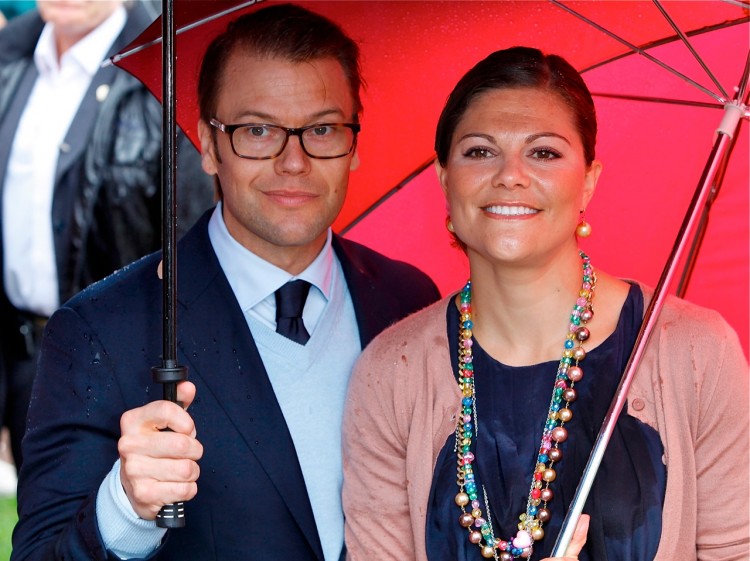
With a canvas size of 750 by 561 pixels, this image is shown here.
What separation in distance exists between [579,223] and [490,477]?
578 millimetres

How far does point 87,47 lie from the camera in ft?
17.2

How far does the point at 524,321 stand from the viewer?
8.60ft

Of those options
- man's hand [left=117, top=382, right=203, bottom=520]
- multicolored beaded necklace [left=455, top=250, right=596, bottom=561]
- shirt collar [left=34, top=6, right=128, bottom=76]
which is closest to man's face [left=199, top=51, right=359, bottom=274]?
multicolored beaded necklace [left=455, top=250, right=596, bottom=561]

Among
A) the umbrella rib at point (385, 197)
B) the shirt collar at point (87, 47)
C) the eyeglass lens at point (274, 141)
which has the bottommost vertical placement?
the umbrella rib at point (385, 197)

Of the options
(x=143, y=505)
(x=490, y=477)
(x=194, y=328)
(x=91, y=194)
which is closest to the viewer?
A: (x=143, y=505)

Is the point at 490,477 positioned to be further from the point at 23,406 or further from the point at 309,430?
the point at 23,406

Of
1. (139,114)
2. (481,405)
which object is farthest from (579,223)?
(139,114)

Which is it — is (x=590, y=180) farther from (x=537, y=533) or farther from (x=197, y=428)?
(x=197, y=428)

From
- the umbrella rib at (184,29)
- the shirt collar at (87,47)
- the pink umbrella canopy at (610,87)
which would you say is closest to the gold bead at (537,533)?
the pink umbrella canopy at (610,87)

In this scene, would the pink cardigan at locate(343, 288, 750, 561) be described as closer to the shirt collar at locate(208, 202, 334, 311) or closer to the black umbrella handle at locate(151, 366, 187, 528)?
the shirt collar at locate(208, 202, 334, 311)

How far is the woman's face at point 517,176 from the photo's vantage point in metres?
2.50

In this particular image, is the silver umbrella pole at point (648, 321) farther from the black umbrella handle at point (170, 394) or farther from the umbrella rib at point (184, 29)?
the umbrella rib at point (184, 29)

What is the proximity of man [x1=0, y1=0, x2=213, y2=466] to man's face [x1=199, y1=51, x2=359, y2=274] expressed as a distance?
183cm

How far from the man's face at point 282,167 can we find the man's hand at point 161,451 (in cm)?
72
